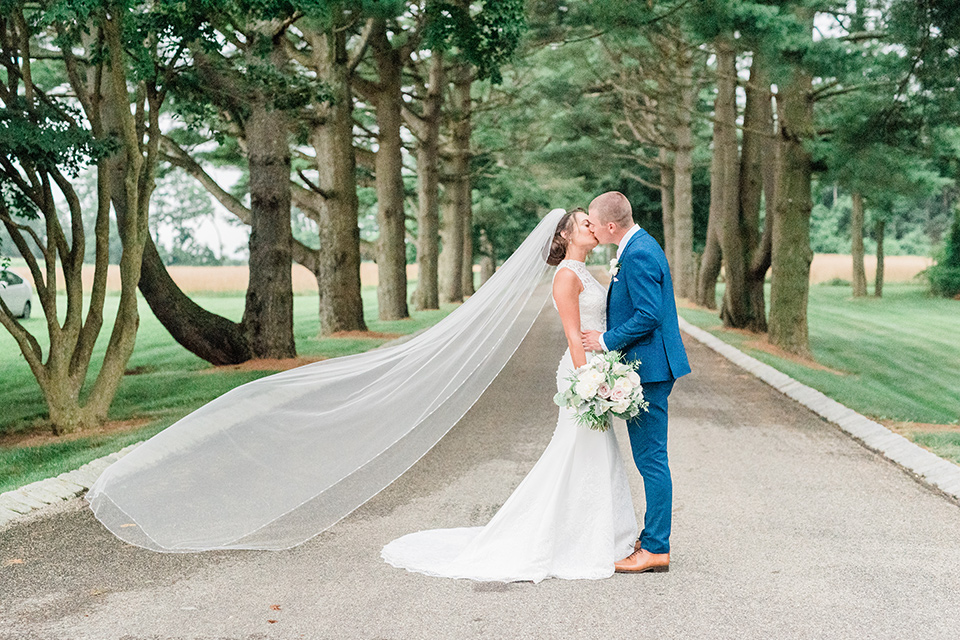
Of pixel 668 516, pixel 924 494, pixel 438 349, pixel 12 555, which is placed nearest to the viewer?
pixel 668 516

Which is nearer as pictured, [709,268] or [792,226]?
[792,226]

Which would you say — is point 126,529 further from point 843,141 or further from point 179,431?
point 843,141

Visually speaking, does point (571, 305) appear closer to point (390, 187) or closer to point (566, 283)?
point (566, 283)

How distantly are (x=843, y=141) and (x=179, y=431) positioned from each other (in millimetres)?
14336

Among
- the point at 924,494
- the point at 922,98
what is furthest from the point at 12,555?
the point at 922,98

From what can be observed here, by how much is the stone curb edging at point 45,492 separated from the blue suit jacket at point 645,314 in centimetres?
429

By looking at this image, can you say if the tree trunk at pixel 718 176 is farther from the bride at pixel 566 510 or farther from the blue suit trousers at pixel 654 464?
the blue suit trousers at pixel 654 464

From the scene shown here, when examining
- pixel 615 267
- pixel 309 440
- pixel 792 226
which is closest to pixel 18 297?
pixel 792 226

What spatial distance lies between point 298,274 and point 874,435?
70410 mm

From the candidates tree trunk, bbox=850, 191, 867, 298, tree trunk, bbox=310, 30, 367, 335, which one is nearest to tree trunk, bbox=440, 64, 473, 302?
tree trunk, bbox=310, 30, 367, 335

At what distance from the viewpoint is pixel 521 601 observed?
4.82 meters

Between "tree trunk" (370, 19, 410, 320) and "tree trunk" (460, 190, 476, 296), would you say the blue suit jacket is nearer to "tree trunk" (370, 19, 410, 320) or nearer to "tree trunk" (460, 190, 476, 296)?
"tree trunk" (370, 19, 410, 320)

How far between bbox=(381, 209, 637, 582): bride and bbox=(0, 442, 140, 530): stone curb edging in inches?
112

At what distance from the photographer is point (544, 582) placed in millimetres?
5180
